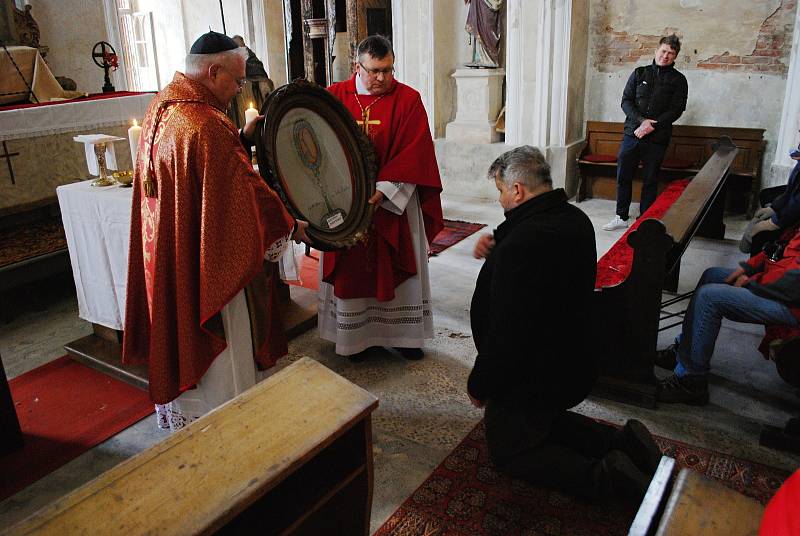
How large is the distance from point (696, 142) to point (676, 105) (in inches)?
42.2

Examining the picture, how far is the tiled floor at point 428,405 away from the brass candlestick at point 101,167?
1.19m

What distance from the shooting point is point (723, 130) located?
6918 mm

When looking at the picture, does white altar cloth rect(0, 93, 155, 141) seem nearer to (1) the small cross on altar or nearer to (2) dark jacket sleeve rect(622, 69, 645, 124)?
(1) the small cross on altar

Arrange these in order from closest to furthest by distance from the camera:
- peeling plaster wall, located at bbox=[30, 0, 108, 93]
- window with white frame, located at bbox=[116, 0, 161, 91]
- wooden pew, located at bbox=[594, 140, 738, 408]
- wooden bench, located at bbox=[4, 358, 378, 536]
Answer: wooden bench, located at bbox=[4, 358, 378, 536], wooden pew, located at bbox=[594, 140, 738, 408], peeling plaster wall, located at bbox=[30, 0, 108, 93], window with white frame, located at bbox=[116, 0, 161, 91]

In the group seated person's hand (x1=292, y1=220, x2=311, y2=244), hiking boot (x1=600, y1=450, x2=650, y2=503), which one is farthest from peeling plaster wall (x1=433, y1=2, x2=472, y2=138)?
hiking boot (x1=600, y1=450, x2=650, y2=503)

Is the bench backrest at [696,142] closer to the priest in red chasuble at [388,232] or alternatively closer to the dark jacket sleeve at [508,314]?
the priest in red chasuble at [388,232]

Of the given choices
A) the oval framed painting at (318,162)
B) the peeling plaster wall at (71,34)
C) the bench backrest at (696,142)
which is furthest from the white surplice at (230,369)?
the peeling plaster wall at (71,34)

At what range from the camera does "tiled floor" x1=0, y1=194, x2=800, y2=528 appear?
288cm

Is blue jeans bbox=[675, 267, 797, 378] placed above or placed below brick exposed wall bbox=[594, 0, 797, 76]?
below

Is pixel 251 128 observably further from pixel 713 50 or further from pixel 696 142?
pixel 713 50

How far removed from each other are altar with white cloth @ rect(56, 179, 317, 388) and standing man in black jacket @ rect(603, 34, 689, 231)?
467 centimetres

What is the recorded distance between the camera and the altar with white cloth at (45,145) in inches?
190

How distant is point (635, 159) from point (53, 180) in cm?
533

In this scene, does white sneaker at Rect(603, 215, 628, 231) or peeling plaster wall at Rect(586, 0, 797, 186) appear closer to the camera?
white sneaker at Rect(603, 215, 628, 231)
